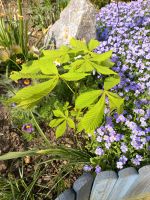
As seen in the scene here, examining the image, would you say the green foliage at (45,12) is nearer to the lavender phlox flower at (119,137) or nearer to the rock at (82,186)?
the lavender phlox flower at (119,137)

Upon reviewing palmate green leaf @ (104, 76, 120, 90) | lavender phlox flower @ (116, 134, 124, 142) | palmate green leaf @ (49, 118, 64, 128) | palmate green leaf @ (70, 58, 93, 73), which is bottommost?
lavender phlox flower @ (116, 134, 124, 142)

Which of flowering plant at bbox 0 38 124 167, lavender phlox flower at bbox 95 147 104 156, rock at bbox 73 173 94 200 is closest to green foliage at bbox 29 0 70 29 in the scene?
flowering plant at bbox 0 38 124 167

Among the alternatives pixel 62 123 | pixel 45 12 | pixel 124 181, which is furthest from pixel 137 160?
→ pixel 45 12

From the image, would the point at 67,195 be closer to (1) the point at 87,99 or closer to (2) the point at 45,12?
(1) the point at 87,99

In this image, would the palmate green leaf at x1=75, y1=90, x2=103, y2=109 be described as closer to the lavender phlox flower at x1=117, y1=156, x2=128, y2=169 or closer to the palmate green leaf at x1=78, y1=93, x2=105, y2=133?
the palmate green leaf at x1=78, y1=93, x2=105, y2=133

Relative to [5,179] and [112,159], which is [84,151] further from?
[5,179]
